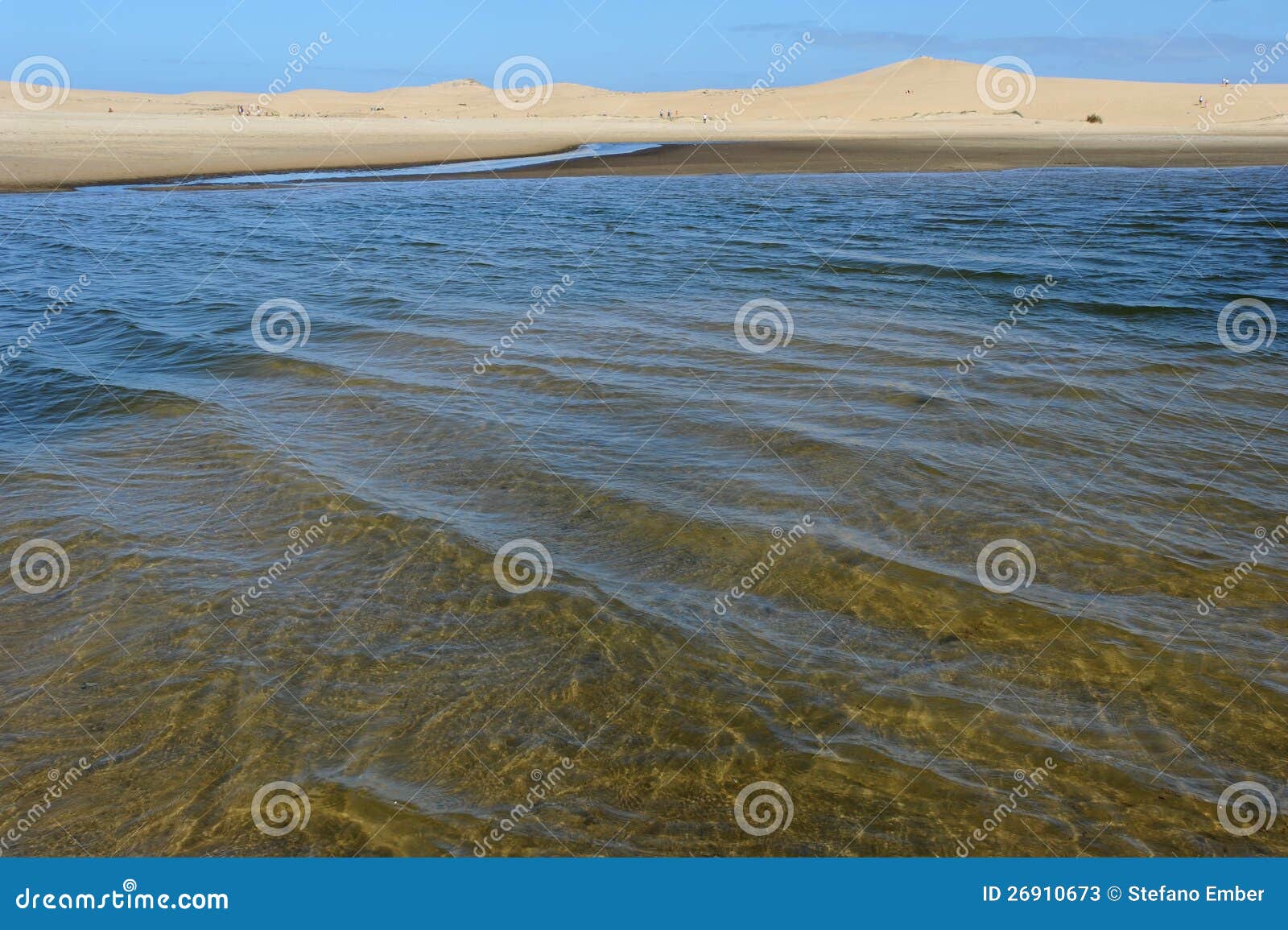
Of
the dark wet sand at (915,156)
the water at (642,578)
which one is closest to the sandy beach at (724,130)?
the dark wet sand at (915,156)

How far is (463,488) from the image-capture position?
7.07 metres

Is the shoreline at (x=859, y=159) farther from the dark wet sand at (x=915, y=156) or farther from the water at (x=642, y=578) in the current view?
the water at (x=642, y=578)

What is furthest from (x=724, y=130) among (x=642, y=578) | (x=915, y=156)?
(x=642, y=578)

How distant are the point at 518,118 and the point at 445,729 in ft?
221

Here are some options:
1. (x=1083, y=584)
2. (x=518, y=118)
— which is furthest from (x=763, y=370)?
(x=518, y=118)

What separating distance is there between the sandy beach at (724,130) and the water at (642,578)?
22.4 m

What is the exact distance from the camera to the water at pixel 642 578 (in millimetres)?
4027

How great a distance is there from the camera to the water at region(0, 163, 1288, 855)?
13.2 feet

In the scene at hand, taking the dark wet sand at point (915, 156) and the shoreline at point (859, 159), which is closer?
the shoreline at point (859, 159)

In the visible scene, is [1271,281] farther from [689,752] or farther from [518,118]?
[518,118]

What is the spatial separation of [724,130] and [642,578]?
2065 inches

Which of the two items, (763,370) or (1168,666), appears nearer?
(1168,666)

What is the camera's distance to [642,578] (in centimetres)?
579

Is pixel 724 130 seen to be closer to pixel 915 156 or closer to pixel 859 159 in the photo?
pixel 859 159
